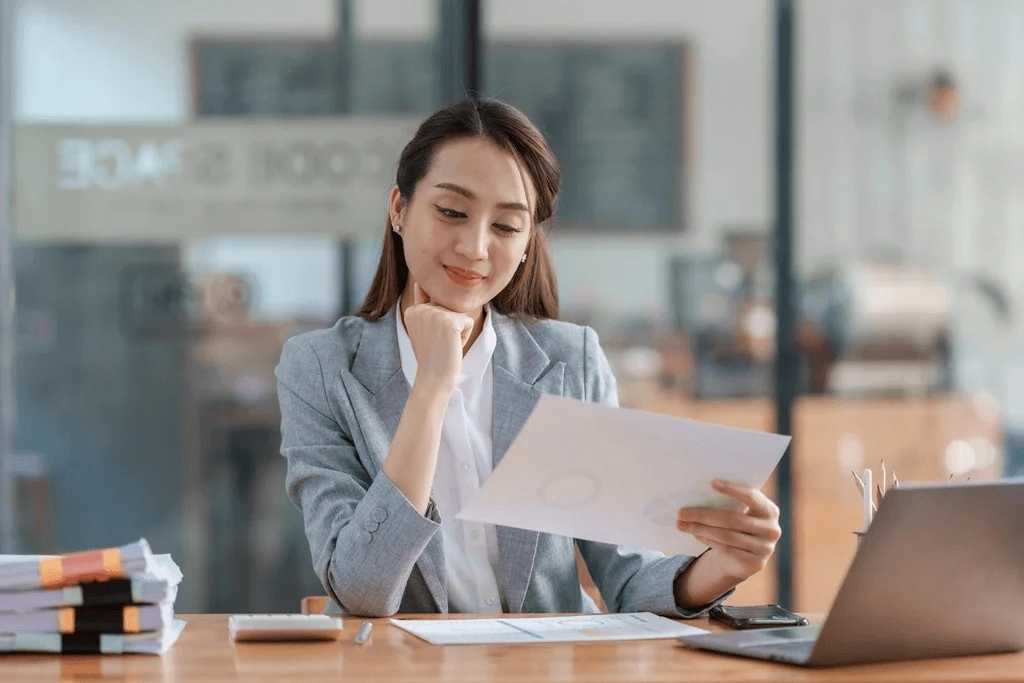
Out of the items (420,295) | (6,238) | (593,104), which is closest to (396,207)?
(420,295)

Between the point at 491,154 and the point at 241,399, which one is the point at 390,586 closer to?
the point at 491,154

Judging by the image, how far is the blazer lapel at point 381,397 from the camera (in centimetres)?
204

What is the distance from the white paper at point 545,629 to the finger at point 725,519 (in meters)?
0.15

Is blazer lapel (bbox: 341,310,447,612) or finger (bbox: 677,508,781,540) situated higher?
blazer lapel (bbox: 341,310,447,612)

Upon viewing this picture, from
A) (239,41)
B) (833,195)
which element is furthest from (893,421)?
(239,41)

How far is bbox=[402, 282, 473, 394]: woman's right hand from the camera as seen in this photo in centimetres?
194

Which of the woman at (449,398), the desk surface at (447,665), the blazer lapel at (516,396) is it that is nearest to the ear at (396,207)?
the woman at (449,398)

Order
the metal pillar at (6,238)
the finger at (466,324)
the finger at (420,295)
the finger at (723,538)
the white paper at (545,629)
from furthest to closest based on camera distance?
1. the metal pillar at (6,238)
2. the finger at (420,295)
3. the finger at (466,324)
4. the finger at (723,538)
5. the white paper at (545,629)

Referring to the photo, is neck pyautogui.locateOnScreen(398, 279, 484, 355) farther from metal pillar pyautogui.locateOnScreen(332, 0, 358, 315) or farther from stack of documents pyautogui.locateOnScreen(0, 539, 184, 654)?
metal pillar pyautogui.locateOnScreen(332, 0, 358, 315)

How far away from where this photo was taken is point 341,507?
6.40 ft

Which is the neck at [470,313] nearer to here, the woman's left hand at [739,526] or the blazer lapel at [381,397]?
the blazer lapel at [381,397]

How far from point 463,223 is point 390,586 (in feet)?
2.02

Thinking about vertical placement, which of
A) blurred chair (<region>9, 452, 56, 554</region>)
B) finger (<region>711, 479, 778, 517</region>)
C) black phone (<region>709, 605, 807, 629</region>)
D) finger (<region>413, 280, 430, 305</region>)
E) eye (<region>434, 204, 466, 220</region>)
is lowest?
blurred chair (<region>9, 452, 56, 554</region>)

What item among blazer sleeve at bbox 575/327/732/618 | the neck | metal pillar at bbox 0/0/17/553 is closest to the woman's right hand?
the neck
